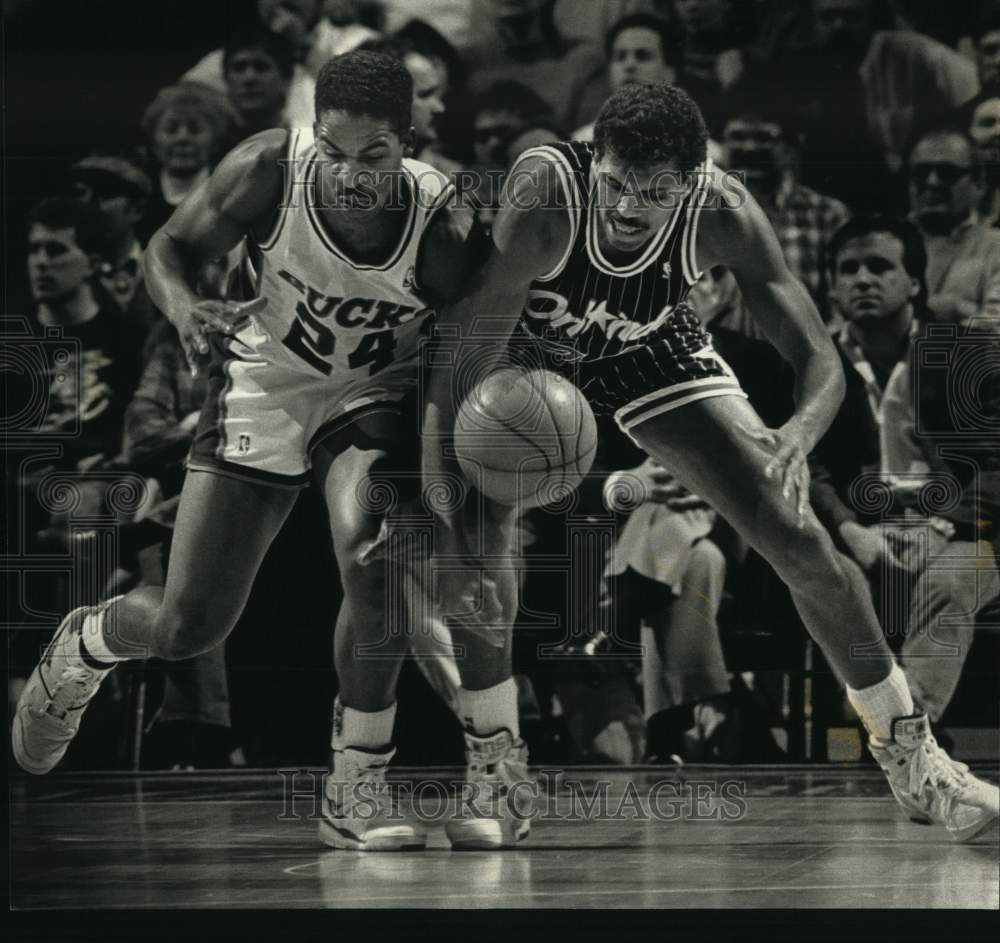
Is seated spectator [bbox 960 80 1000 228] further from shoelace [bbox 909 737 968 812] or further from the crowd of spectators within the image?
shoelace [bbox 909 737 968 812]

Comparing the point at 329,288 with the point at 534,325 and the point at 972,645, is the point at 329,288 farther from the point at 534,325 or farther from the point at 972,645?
the point at 972,645

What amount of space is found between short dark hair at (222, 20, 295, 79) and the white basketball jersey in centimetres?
47

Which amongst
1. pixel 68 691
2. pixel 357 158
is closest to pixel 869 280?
pixel 357 158

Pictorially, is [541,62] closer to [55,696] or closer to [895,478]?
[895,478]

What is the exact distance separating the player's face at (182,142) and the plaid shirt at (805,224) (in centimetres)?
164

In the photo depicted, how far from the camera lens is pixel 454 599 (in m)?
4.19

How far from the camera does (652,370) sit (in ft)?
13.5

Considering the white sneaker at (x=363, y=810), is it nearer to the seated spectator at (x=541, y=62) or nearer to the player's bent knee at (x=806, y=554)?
the player's bent knee at (x=806, y=554)

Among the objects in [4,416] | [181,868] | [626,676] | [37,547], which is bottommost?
[181,868]

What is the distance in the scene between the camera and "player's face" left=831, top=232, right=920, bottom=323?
4.52 meters

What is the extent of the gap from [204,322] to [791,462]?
144 centimetres

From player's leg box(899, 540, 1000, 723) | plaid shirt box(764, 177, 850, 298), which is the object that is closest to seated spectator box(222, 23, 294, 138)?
plaid shirt box(764, 177, 850, 298)

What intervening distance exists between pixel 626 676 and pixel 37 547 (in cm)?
173

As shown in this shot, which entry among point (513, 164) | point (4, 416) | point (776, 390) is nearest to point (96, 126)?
point (4, 416)
